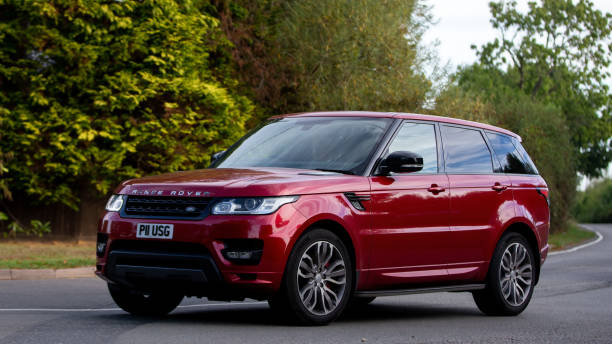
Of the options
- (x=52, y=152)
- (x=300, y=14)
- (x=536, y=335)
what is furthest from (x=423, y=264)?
(x=300, y=14)

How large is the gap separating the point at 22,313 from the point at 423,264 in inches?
145

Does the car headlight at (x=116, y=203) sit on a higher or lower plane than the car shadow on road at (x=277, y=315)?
higher

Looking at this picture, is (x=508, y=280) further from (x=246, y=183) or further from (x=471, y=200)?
(x=246, y=183)

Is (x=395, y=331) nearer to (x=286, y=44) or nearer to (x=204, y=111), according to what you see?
(x=204, y=111)

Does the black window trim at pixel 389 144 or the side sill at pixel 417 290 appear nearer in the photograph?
the side sill at pixel 417 290

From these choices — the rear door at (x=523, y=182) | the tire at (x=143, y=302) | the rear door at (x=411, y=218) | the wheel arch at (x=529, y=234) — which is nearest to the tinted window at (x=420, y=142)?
the rear door at (x=411, y=218)

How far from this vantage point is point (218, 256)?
24.5ft

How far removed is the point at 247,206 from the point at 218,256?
1.44 feet

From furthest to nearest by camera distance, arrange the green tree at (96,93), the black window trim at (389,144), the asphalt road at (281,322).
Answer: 1. the green tree at (96,93)
2. the black window trim at (389,144)
3. the asphalt road at (281,322)

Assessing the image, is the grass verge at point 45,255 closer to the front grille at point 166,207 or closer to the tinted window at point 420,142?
the front grille at point 166,207

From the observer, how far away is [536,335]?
8.13 metres

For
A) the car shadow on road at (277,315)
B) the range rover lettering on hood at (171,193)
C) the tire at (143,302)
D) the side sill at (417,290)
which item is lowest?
the car shadow on road at (277,315)

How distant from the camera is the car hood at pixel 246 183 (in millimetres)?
7535

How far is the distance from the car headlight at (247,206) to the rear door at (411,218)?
1.16 m
